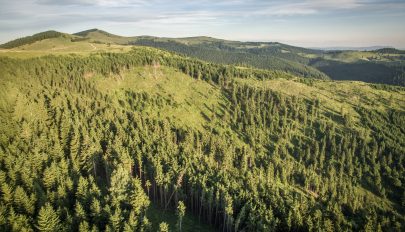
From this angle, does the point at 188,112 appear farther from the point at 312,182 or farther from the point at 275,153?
the point at 312,182

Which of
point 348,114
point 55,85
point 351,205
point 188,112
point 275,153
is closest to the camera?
point 351,205

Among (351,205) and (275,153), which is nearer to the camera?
(351,205)

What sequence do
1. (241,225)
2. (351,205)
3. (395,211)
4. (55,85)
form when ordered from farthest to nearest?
(55,85)
(395,211)
(351,205)
(241,225)

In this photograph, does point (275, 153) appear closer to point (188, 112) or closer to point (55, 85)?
point (188, 112)

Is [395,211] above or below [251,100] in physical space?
below

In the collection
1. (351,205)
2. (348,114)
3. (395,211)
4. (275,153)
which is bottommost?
(395,211)

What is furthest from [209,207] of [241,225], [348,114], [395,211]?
[348,114]
